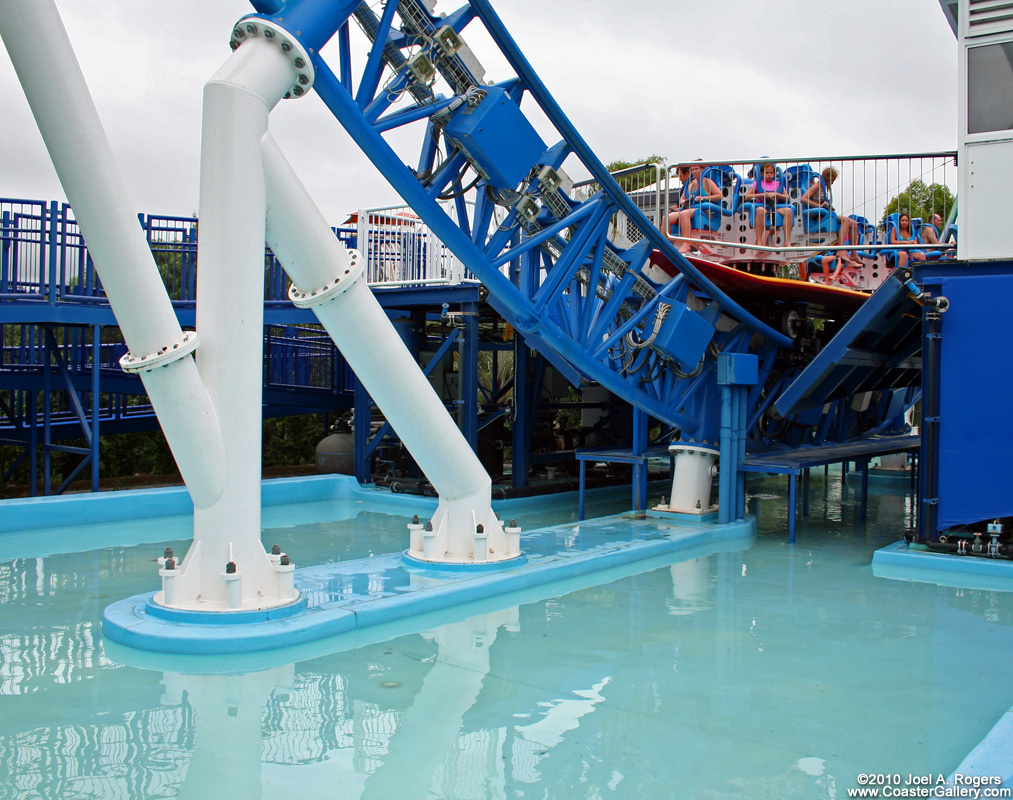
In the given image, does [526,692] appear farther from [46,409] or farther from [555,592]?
[46,409]

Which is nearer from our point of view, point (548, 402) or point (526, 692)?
point (526, 692)

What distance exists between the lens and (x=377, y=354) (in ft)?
24.5

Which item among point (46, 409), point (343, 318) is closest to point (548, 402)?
point (46, 409)

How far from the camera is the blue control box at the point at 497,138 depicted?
25.9ft

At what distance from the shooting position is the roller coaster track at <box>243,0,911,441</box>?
730 cm

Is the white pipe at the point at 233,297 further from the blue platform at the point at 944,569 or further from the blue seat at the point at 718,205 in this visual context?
the blue seat at the point at 718,205

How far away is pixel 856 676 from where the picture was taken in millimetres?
5953

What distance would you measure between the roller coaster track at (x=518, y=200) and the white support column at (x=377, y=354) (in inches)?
36.0

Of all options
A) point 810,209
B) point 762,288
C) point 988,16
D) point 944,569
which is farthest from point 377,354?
point 810,209

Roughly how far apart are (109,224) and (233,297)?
35.6 inches

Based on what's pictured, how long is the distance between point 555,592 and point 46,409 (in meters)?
8.77

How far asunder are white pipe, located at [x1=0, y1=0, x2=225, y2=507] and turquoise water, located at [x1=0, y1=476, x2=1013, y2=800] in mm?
1461

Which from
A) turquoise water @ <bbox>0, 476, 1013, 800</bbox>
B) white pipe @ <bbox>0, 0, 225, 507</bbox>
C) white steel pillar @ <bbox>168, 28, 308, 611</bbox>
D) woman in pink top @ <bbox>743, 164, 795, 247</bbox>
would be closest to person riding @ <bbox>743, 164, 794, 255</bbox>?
woman in pink top @ <bbox>743, 164, 795, 247</bbox>

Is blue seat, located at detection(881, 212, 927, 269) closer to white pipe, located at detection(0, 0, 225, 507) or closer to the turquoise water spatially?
the turquoise water
